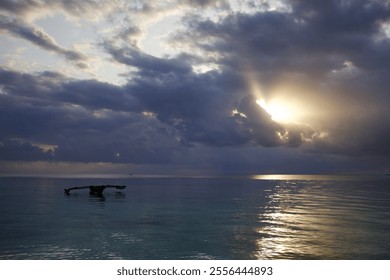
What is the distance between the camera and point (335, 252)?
28625mm

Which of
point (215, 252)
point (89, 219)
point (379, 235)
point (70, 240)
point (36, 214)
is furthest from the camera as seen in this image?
point (36, 214)

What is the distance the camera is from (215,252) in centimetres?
2845

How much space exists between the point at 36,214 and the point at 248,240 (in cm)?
3767

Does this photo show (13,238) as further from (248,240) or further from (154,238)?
(248,240)

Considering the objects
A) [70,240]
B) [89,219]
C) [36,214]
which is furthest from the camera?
[36,214]

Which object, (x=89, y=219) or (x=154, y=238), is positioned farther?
(x=89, y=219)
